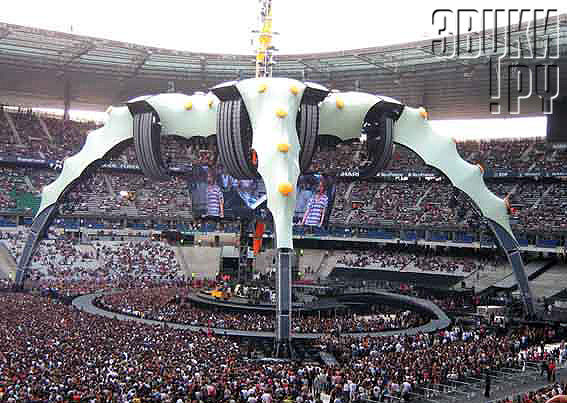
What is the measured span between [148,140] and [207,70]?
2344 cm

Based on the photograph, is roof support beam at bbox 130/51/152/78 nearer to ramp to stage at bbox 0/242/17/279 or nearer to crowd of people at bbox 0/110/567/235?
crowd of people at bbox 0/110/567/235

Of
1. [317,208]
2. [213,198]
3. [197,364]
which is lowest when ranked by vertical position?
[197,364]

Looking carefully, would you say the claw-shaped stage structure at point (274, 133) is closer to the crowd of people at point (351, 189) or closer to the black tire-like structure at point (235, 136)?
the black tire-like structure at point (235, 136)

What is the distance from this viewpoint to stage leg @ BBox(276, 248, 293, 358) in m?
22.1

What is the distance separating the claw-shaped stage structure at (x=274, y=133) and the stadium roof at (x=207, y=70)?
1306 cm

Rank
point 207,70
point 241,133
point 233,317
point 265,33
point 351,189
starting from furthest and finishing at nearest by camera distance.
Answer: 1. point 351,189
2. point 207,70
3. point 265,33
4. point 233,317
5. point 241,133

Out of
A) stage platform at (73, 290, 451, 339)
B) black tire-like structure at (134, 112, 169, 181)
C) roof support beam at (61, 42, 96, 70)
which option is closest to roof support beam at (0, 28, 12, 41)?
roof support beam at (61, 42, 96, 70)

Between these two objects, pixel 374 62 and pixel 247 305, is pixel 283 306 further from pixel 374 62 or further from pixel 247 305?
pixel 374 62

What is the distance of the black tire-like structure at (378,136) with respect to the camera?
3072 centimetres

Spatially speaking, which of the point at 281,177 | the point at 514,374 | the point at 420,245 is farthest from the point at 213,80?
the point at 514,374

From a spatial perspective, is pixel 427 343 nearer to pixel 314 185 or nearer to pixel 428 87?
pixel 314 185

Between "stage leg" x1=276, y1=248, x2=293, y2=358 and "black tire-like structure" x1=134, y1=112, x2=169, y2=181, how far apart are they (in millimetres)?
11020

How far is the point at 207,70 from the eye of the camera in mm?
53281

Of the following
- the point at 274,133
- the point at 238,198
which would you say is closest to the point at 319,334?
the point at 274,133
